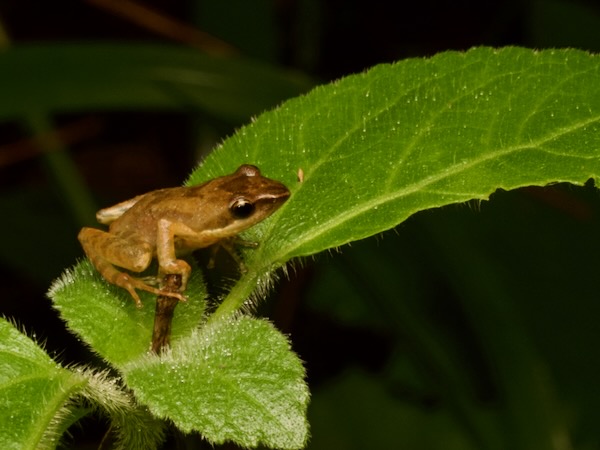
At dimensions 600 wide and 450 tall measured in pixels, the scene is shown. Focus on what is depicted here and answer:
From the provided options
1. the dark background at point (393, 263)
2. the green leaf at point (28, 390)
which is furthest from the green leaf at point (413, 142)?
the dark background at point (393, 263)

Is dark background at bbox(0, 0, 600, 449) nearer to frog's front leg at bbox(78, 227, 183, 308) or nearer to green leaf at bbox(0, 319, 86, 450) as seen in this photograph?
frog's front leg at bbox(78, 227, 183, 308)

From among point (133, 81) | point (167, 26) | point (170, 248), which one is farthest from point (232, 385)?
point (167, 26)

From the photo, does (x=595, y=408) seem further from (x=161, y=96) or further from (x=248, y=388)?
(x=248, y=388)

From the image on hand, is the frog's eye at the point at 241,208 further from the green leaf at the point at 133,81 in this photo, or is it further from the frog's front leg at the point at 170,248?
the green leaf at the point at 133,81

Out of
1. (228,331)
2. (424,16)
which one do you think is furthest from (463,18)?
(228,331)

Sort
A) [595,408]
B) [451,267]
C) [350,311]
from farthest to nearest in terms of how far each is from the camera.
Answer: [350,311] → [595,408] → [451,267]

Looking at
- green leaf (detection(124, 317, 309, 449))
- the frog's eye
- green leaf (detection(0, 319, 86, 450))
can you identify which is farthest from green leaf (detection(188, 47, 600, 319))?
green leaf (detection(0, 319, 86, 450))

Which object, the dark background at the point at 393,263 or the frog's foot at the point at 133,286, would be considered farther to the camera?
the dark background at the point at 393,263

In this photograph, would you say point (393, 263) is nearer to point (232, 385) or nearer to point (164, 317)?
point (164, 317)
